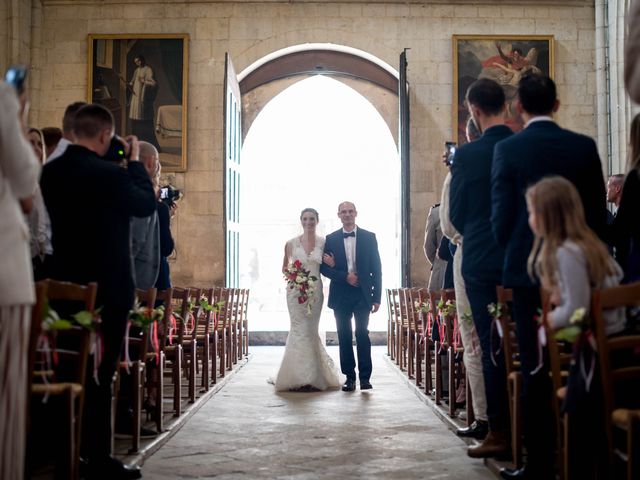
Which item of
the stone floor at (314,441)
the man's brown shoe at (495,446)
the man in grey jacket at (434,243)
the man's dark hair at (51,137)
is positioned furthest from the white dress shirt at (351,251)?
the man's brown shoe at (495,446)

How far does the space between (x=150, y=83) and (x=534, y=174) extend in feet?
33.7

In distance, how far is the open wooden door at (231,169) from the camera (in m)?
12.5

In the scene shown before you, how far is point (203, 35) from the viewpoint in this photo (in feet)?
45.1

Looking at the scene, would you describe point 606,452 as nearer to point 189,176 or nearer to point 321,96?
point 189,176

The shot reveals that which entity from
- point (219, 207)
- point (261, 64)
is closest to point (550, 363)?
point (219, 207)

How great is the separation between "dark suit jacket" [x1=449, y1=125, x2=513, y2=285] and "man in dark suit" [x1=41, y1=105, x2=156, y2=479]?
167 cm

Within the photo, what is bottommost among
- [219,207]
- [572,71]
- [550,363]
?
[550,363]

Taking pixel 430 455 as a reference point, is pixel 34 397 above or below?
above

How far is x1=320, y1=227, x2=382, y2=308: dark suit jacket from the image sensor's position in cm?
886

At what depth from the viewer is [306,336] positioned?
912cm

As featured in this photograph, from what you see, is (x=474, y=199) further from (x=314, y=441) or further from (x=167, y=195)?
(x=167, y=195)

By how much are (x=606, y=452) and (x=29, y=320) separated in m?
2.22

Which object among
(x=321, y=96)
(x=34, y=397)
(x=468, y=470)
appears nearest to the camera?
(x=34, y=397)

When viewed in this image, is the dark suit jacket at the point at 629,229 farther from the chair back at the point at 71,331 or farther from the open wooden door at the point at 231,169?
the open wooden door at the point at 231,169
